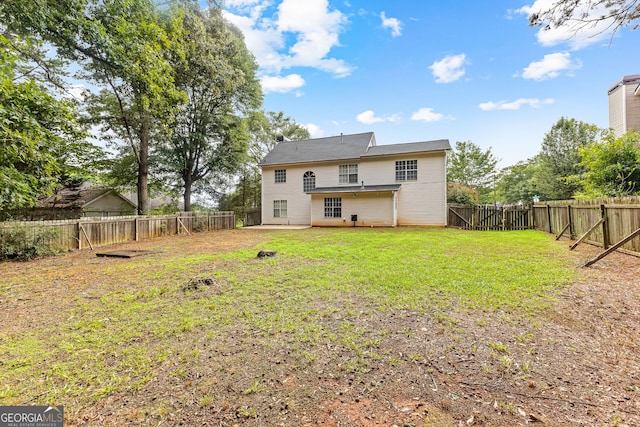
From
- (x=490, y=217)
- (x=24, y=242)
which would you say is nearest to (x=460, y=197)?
(x=490, y=217)

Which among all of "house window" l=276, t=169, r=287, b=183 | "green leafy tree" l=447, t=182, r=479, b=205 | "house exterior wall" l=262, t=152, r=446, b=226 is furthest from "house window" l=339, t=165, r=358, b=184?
"green leafy tree" l=447, t=182, r=479, b=205

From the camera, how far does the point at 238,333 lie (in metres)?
3.12

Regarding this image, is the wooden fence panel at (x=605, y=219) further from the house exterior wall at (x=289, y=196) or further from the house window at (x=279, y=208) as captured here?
the house window at (x=279, y=208)

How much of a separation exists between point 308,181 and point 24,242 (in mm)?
14668

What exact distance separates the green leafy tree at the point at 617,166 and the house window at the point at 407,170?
820cm

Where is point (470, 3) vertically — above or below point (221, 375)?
above

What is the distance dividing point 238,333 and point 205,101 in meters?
20.5

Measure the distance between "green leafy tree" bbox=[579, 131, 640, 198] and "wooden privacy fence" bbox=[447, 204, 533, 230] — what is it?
303 centimetres

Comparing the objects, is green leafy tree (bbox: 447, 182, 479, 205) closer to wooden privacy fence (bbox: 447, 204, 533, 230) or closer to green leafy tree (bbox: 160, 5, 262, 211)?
wooden privacy fence (bbox: 447, 204, 533, 230)

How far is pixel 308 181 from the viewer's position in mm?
19641

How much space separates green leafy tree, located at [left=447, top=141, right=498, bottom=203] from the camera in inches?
1265

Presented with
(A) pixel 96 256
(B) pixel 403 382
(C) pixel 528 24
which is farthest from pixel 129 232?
(C) pixel 528 24

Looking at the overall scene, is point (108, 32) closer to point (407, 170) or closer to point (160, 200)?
point (407, 170)

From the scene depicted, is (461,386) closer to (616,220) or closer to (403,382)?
(403,382)
